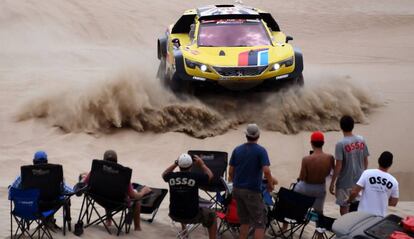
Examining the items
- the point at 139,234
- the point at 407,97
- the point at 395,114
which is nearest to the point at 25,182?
Answer: the point at 139,234

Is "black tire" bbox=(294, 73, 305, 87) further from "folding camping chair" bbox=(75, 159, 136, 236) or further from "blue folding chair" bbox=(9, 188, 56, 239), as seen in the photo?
"blue folding chair" bbox=(9, 188, 56, 239)

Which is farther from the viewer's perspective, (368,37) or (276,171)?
(368,37)

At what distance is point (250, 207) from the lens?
8.48m

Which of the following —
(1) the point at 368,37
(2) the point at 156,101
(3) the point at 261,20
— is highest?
Answer: (3) the point at 261,20

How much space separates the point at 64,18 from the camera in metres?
28.1

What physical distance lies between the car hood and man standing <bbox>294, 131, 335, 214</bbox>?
4.80m

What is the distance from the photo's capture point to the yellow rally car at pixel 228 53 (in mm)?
13594

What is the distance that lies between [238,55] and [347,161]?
527cm

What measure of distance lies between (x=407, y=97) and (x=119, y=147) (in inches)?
245

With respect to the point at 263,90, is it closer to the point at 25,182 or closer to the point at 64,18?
the point at 25,182

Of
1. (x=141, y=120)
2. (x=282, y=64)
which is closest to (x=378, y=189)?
(x=282, y=64)

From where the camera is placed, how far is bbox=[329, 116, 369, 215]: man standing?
892 cm

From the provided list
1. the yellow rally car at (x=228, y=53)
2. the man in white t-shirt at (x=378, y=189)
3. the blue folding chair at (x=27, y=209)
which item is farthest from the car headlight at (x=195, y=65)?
the man in white t-shirt at (x=378, y=189)

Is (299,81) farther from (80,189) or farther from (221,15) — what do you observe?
(80,189)
